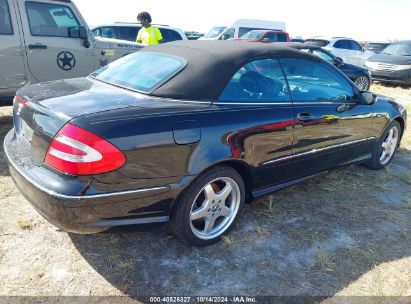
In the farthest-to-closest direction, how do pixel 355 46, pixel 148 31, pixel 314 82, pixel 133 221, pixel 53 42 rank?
pixel 355 46
pixel 148 31
pixel 53 42
pixel 314 82
pixel 133 221

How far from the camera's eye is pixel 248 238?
3.00m

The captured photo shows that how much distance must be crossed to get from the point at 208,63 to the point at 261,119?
0.61 meters

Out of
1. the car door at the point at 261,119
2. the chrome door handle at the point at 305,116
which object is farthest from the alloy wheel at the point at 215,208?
the chrome door handle at the point at 305,116

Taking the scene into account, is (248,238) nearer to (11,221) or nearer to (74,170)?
(74,170)

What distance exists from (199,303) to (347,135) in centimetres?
239

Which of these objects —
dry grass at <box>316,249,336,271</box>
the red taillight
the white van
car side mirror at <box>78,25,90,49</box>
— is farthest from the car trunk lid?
the white van

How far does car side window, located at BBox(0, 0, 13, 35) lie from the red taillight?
3640 millimetres

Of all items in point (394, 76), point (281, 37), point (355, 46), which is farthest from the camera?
point (355, 46)

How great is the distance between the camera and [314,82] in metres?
3.55

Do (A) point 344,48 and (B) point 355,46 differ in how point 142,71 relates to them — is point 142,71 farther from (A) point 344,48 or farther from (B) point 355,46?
(B) point 355,46

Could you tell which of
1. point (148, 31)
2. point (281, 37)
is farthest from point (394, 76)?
point (148, 31)

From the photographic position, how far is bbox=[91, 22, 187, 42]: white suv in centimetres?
1033

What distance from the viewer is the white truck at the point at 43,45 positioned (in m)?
4.96

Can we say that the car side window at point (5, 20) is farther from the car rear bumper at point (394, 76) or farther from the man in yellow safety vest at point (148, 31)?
the car rear bumper at point (394, 76)
